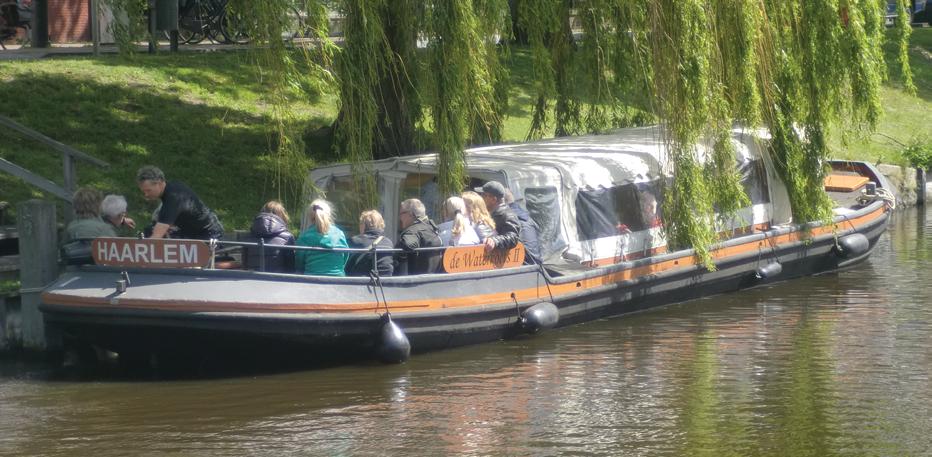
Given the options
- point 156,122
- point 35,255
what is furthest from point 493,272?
point 156,122

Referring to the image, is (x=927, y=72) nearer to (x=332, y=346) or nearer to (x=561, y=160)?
(x=561, y=160)

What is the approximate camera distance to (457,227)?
40.5 feet

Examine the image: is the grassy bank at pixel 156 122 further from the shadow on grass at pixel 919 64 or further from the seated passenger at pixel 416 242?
the shadow on grass at pixel 919 64

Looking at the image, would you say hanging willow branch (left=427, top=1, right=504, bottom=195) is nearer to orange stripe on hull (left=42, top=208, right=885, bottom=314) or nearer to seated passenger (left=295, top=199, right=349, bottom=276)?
orange stripe on hull (left=42, top=208, right=885, bottom=314)

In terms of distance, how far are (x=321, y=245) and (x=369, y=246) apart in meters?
0.50

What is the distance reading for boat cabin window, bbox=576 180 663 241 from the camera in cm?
1383

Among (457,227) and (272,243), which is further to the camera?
(457,227)

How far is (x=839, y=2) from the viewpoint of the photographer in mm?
15859

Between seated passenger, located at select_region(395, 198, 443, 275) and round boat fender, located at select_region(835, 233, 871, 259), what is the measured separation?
675cm

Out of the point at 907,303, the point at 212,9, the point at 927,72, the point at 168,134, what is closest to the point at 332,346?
the point at 907,303

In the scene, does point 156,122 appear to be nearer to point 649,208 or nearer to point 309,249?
point 649,208

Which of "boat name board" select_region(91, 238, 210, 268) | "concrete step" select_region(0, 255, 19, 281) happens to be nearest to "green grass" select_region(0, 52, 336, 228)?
"concrete step" select_region(0, 255, 19, 281)

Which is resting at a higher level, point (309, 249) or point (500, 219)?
point (500, 219)

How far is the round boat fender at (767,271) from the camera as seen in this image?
613 inches
